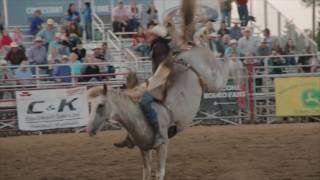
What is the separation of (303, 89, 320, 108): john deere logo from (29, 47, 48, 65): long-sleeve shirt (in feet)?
20.5

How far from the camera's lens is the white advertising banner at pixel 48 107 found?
14805 mm

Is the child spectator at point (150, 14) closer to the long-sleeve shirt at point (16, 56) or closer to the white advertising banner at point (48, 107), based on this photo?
A: the long-sleeve shirt at point (16, 56)

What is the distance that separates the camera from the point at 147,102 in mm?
7801

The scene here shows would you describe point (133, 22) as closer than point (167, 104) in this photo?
No

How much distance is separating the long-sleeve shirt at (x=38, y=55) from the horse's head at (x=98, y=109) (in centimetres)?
931

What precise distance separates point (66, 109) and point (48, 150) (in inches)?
130

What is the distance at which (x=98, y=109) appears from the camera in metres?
7.22

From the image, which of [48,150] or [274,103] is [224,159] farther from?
[274,103]

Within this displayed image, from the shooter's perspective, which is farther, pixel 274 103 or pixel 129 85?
pixel 274 103

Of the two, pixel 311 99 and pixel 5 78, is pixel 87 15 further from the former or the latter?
pixel 311 99

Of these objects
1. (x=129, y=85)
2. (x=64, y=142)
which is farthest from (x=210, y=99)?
(x=129, y=85)

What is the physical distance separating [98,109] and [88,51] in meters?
11.4

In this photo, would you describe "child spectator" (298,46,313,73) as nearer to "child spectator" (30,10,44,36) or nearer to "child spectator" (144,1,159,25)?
"child spectator" (144,1,159,25)

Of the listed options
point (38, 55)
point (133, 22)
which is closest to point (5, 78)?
point (38, 55)
